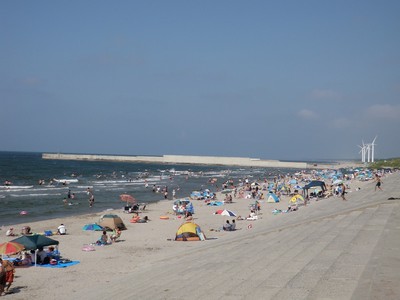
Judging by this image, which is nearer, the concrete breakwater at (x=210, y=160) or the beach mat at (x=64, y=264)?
the beach mat at (x=64, y=264)

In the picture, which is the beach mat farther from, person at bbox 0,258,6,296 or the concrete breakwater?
the concrete breakwater

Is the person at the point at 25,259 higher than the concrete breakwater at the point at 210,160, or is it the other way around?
the concrete breakwater at the point at 210,160

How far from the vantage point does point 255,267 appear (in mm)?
10352

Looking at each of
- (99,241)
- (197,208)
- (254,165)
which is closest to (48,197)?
(197,208)

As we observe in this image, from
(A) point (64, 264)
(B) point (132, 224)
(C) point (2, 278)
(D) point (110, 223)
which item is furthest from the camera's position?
(B) point (132, 224)

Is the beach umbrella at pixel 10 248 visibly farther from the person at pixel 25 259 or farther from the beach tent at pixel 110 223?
the beach tent at pixel 110 223

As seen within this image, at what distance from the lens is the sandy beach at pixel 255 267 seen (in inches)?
319

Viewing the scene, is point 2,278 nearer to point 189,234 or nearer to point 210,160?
point 189,234

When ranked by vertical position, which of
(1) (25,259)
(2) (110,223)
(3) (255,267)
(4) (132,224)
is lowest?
(4) (132,224)

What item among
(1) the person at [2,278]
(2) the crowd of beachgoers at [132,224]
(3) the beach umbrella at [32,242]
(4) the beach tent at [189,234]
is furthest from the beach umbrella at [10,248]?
(4) the beach tent at [189,234]

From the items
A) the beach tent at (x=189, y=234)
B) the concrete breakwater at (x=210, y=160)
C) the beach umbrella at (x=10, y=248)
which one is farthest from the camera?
the concrete breakwater at (x=210, y=160)

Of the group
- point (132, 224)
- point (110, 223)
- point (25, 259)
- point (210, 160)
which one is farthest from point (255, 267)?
point (210, 160)

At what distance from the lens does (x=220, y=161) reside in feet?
548

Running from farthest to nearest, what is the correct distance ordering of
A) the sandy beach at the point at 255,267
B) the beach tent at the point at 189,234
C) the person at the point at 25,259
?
the beach tent at the point at 189,234
the person at the point at 25,259
the sandy beach at the point at 255,267
